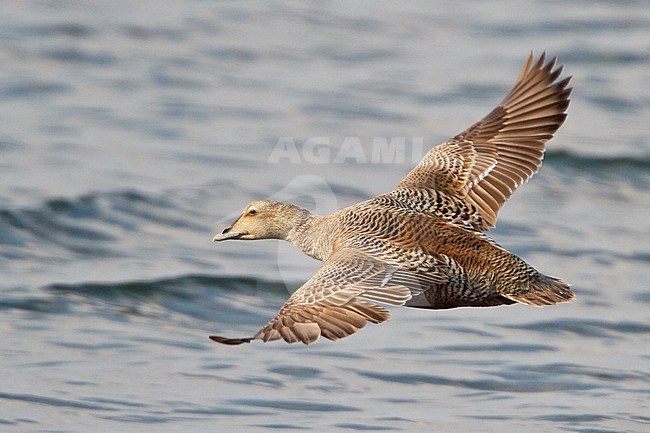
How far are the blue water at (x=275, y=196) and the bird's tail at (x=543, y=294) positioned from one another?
236cm

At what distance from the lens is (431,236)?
862 centimetres

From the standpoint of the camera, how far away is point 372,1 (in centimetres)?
2381

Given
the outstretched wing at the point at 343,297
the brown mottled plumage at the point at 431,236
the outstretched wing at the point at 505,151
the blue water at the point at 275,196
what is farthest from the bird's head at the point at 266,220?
the blue water at the point at 275,196

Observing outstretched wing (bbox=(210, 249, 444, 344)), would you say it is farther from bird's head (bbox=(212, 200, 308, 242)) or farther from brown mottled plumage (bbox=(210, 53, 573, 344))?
bird's head (bbox=(212, 200, 308, 242))

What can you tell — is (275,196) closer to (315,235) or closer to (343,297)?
(315,235)

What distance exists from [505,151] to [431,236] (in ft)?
4.87

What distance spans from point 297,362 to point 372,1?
13178mm

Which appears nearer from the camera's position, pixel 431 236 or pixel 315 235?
pixel 431 236

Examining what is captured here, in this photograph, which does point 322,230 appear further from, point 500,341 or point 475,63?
point 475,63

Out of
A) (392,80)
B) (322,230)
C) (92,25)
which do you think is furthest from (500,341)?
(92,25)

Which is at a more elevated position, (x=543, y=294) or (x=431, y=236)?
(x=431, y=236)

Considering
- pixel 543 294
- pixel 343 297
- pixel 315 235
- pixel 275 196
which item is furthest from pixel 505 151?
pixel 275 196

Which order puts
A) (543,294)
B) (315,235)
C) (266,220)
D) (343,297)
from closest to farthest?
Result: (343,297)
(543,294)
(315,235)
(266,220)

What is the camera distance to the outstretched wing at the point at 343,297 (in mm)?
7266
